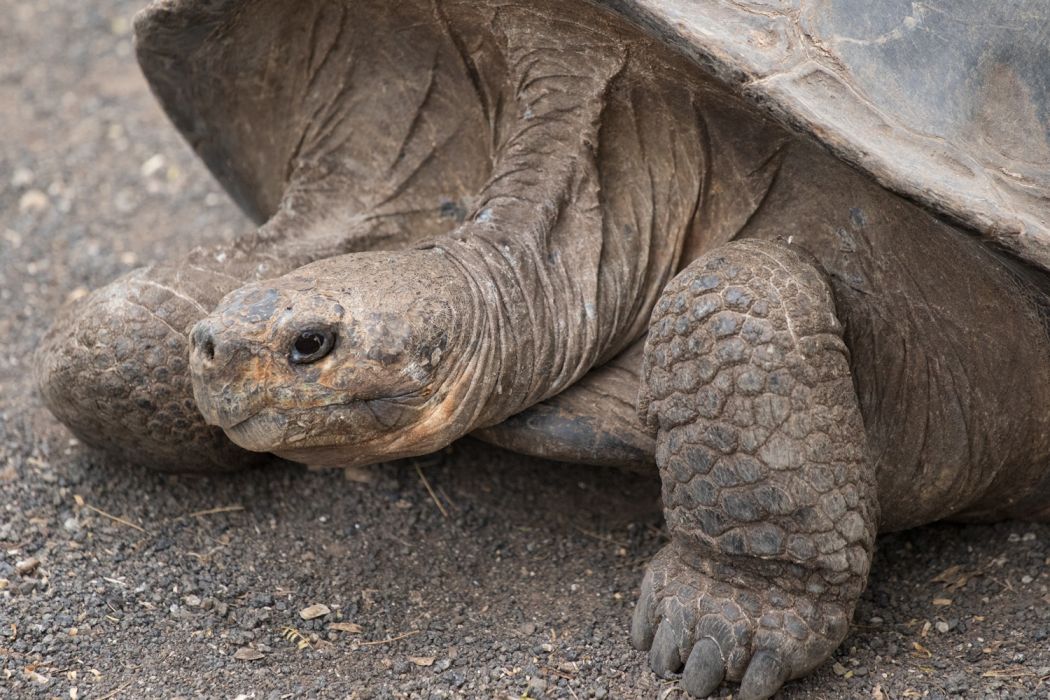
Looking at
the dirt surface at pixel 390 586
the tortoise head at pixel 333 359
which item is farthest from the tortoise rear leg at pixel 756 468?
the tortoise head at pixel 333 359

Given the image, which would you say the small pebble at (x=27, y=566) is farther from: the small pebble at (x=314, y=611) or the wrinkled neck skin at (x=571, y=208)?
the wrinkled neck skin at (x=571, y=208)

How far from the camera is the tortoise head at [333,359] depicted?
2.53 metres

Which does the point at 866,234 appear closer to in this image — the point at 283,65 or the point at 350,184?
the point at 350,184

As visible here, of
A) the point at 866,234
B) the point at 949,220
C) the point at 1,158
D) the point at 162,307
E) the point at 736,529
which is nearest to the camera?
the point at 949,220

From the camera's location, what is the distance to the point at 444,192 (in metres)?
3.49

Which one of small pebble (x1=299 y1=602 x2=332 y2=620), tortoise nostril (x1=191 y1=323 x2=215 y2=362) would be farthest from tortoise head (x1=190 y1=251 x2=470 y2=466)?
small pebble (x1=299 y1=602 x2=332 y2=620)

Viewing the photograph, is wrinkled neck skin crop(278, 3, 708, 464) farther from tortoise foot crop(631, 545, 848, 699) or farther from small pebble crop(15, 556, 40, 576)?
small pebble crop(15, 556, 40, 576)

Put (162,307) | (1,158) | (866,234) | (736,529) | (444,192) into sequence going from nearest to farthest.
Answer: (736,529) < (866,234) < (162,307) < (444,192) < (1,158)

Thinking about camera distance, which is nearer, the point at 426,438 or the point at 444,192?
the point at 426,438

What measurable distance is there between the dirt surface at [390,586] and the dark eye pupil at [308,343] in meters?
0.73

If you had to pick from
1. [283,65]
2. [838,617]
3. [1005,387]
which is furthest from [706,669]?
[283,65]

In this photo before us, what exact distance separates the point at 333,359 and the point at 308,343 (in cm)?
6

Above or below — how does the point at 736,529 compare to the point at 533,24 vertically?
below

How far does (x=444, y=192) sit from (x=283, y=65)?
63 centimetres
